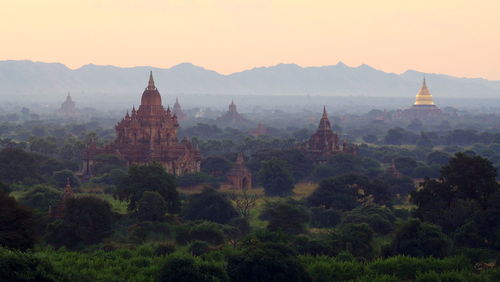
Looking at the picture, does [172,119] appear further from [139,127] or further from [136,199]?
[136,199]

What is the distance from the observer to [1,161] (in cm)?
7694

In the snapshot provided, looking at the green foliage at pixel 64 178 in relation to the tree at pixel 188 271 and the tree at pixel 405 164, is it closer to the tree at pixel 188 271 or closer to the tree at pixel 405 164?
the tree at pixel 405 164

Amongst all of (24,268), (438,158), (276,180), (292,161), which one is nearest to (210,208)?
(276,180)

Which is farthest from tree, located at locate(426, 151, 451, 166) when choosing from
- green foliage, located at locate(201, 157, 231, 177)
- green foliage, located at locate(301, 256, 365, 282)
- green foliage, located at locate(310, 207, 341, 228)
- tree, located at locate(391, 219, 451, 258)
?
green foliage, located at locate(301, 256, 365, 282)

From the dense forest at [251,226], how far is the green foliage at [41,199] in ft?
0.40

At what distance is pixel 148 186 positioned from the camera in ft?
190

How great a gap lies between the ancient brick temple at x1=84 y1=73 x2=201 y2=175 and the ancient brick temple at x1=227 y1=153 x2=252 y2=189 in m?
6.94

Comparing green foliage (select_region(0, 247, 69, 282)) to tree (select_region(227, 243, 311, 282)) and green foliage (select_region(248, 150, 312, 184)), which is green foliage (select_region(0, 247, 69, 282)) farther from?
green foliage (select_region(248, 150, 312, 184))

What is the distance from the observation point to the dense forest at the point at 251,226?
3414 centimetres

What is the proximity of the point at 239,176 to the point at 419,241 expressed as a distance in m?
42.3

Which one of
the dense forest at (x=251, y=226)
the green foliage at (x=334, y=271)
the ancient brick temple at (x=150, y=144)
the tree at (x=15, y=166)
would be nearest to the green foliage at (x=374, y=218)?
the dense forest at (x=251, y=226)

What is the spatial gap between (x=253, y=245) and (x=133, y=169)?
2666cm

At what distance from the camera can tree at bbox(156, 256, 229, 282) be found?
103 feet

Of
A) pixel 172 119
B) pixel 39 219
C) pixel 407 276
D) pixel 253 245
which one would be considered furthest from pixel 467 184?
pixel 172 119
